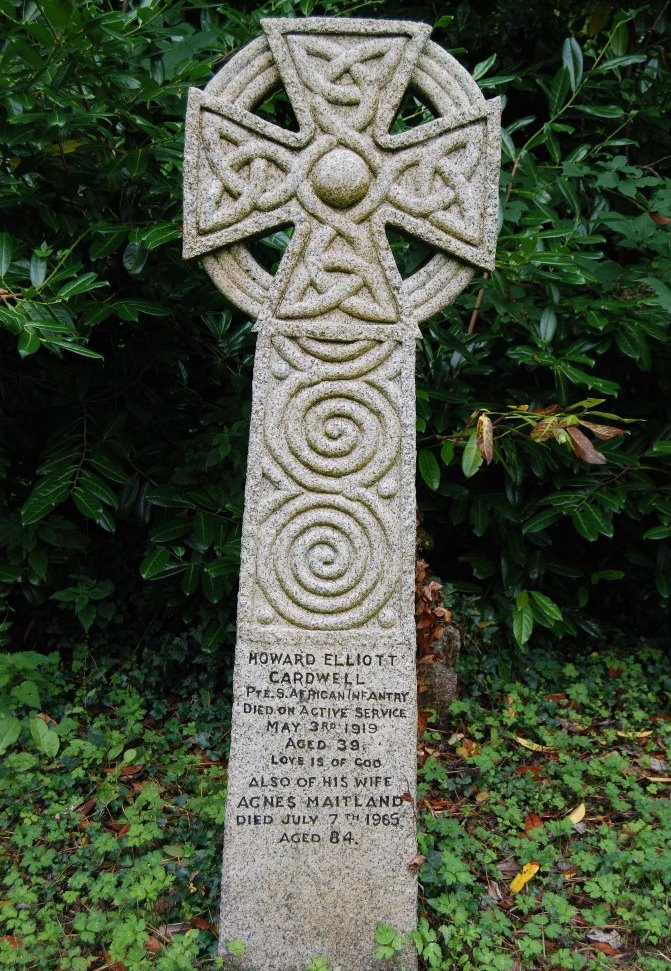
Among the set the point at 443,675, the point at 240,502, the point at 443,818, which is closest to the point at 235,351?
the point at 240,502

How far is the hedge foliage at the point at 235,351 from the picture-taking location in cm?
316

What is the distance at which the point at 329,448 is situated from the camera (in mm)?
2537

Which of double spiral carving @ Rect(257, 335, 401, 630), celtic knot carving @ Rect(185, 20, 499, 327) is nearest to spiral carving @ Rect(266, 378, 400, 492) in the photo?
double spiral carving @ Rect(257, 335, 401, 630)

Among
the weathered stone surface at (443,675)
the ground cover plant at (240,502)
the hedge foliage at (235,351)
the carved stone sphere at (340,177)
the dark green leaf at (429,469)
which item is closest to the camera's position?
the carved stone sphere at (340,177)

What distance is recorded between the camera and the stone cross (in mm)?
2529

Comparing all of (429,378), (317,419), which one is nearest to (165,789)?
(317,419)

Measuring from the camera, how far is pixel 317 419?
2551 mm

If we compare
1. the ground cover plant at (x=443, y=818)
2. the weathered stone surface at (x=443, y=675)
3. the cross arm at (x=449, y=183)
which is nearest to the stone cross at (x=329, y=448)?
the cross arm at (x=449, y=183)

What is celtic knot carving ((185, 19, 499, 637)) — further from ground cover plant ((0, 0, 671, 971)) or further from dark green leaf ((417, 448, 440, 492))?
dark green leaf ((417, 448, 440, 492))

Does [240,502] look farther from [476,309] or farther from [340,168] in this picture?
[340,168]

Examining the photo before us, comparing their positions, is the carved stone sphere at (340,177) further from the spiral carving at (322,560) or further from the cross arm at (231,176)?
the spiral carving at (322,560)

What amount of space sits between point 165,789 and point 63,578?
43.4 inches

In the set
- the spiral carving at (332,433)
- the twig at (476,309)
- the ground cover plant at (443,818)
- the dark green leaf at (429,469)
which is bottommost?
the ground cover plant at (443,818)

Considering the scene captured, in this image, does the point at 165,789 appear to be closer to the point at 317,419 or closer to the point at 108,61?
the point at 317,419
